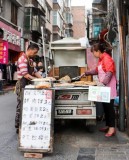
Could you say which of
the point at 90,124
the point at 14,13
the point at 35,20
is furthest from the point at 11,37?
the point at 90,124

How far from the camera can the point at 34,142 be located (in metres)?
5.70

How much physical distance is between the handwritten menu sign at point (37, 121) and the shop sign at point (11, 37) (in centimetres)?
1939

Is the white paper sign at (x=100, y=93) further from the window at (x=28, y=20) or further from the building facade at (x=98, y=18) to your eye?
the window at (x=28, y=20)

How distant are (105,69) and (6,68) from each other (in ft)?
59.6

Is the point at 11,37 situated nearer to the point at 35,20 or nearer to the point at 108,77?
the point at 35,20

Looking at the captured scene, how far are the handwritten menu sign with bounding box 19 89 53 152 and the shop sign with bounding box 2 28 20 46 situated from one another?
19388mm

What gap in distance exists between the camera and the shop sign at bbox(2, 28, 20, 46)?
24975 millimetres

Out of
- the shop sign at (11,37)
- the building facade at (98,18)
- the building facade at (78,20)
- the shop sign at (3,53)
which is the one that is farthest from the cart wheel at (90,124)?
the building facade at (78,20)

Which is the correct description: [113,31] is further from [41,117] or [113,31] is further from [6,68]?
[6,68]

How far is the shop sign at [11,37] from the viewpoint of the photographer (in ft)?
81.9

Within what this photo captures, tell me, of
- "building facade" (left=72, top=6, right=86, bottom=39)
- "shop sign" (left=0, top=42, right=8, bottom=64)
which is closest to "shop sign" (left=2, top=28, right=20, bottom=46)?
"shop sign" (left=0, top=42, right=8, bottom=64)

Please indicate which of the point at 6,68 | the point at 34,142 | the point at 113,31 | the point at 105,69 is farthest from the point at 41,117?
the point at 6,68

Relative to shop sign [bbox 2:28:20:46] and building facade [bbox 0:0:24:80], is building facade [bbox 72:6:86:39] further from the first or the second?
shop sign [bbox 2:28:20:46]

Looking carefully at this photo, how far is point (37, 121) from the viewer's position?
227 inches
